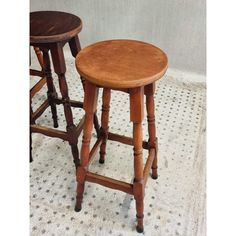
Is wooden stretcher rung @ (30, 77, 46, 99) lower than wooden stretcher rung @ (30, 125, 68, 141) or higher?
higher

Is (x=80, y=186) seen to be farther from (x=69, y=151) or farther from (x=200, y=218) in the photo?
(x=200, y=218)

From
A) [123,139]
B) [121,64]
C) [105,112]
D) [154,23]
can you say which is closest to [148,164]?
[123,139]

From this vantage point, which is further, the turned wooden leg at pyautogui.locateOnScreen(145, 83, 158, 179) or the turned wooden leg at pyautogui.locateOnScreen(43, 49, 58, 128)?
the turned wooden leg at pyautogui.locateOnScreen(43, 49, 58, 128)

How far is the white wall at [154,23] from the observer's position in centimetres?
187

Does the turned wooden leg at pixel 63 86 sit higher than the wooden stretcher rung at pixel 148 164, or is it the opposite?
the turned wooden leg at pixel 63 86

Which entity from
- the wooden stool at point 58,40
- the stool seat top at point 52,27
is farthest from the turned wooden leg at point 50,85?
the stool seat top at point 52,27

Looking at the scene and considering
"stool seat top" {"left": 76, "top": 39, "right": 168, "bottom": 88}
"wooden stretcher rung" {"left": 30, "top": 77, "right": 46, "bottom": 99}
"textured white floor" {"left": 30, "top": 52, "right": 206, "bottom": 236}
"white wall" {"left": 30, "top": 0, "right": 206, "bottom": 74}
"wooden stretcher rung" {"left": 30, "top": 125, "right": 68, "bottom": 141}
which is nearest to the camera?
"stool seat top" {"left": 76, "top": 39, "right": 168, "bottom": 88}

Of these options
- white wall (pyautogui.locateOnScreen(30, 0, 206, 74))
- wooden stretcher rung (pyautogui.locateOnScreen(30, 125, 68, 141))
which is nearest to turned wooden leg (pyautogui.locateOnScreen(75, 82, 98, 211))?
wooden stretcher rung (pyautogui.locateOnScreen(30, 125, 68, 141))

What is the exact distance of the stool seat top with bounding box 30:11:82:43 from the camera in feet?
3.61

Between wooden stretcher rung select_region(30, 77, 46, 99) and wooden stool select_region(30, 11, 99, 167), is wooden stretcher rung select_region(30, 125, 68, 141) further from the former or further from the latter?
wooden stretcher rung select_region(30, 77, 46, 99)

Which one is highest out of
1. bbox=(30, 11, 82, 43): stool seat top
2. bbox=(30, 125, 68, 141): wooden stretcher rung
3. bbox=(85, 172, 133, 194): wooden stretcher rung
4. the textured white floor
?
bbox=(30, 11, 82, 43): stool seat top

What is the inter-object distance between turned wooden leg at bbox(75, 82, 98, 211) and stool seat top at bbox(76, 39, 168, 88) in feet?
0.22

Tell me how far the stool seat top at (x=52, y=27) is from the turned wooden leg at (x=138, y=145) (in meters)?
0.40

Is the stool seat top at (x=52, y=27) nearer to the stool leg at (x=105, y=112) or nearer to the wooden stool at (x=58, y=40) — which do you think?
the wooden stool at (x=58, y=40)
